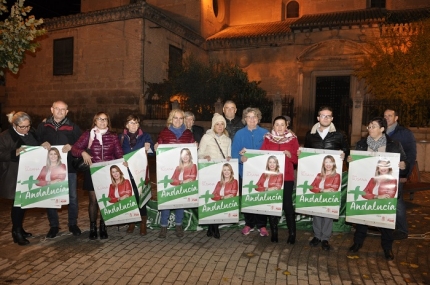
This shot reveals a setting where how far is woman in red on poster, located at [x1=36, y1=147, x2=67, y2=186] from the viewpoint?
5.12 meters

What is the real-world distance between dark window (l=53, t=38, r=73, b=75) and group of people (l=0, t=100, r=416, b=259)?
50.8 ft

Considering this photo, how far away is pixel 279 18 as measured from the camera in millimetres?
23828

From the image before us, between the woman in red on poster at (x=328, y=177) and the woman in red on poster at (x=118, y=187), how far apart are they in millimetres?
2779

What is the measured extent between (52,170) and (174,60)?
50.3 feet

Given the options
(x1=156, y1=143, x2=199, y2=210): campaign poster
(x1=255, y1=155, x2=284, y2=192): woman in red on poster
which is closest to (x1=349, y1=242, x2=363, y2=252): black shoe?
(x1=255, y1=155, x2=284, y2=192): woman in red on poster

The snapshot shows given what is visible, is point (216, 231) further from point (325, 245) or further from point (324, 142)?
point (324, 142)

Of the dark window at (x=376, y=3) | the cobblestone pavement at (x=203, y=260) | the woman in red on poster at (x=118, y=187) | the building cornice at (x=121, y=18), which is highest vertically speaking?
the dark window at (x=376, y=3)

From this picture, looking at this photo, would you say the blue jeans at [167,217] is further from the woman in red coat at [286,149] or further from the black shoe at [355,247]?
the black shoe at [355,247]

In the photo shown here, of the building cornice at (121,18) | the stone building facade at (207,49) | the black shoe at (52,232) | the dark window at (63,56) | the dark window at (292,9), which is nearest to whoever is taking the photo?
the black shoe at (52,232)

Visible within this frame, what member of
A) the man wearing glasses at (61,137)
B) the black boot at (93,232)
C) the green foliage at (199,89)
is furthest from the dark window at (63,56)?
the black boot at (93,232)

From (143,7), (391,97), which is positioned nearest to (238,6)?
(143,7)

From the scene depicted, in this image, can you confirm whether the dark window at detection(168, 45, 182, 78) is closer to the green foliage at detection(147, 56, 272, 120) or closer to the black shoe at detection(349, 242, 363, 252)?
the green foliage at detection(147, 56, 272, 120)

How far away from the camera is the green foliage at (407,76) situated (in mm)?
12969

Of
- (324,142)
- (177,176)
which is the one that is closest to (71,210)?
(177,176)
